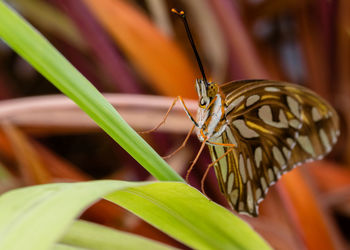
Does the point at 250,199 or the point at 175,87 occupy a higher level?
the point at 175,87

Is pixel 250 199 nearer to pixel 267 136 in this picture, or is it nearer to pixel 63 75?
pixel 267 136

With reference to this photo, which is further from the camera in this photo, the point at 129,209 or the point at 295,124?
the point at 295,124

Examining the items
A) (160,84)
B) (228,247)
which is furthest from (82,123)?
(228,247)

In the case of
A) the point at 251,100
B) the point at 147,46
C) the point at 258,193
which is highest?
the point at 147,46

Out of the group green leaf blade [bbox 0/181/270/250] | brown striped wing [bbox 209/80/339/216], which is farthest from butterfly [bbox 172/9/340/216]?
green leaf blade [bbox 0/181/270/250]

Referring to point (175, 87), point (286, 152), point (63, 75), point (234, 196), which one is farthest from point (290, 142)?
point (63, 75)

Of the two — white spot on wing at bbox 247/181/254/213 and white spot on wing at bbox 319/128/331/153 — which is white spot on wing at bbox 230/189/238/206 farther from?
white spot on wing at bbox 319/128/331/153

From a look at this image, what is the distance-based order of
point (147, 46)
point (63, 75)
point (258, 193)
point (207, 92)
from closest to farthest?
→ 1. point (63, 75)
2. point (207, 92)
3. point (258, 193)
4. point (147, 46)
